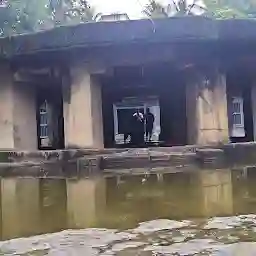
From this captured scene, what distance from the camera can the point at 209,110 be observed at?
1034cm

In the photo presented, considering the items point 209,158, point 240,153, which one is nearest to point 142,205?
point 209,158

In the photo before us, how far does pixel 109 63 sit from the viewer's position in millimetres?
10539

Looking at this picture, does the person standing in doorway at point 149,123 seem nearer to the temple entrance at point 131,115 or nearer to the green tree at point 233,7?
the temple entrance at point 131,115

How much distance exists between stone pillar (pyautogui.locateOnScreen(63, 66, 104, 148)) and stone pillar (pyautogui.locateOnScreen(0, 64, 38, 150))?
1.51 metres

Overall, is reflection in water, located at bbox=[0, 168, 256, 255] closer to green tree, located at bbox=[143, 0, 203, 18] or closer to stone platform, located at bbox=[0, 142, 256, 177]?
stone platform, located at bbox=[0, 142, 256, 177]

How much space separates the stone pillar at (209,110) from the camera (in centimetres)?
1034

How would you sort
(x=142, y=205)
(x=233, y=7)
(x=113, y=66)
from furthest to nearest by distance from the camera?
(x=233, y=7)
(x=113, y=66)
(x=142, y=205)

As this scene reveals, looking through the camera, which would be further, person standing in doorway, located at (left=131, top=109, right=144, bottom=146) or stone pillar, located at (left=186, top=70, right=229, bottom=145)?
person standing in doorway, located at (left=131, top=109, right=144, bottom=146)

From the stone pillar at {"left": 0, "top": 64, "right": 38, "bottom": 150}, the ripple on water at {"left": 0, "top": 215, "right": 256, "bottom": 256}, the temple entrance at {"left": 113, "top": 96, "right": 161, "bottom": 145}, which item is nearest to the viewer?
the ripple on water at {"left": 0, "top": 215, "right": 256, "bottom": 256}

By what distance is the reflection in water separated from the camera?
413 centimetres

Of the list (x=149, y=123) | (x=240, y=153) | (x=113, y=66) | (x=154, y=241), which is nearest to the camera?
(x=154, y=241)

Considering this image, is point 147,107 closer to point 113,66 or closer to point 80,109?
point 113,66

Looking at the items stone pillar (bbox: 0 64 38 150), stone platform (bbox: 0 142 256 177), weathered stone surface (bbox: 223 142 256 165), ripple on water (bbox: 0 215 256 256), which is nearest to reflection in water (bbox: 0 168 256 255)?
ripple on water (bbox: 0 215 256 256)

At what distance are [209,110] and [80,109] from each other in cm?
258
